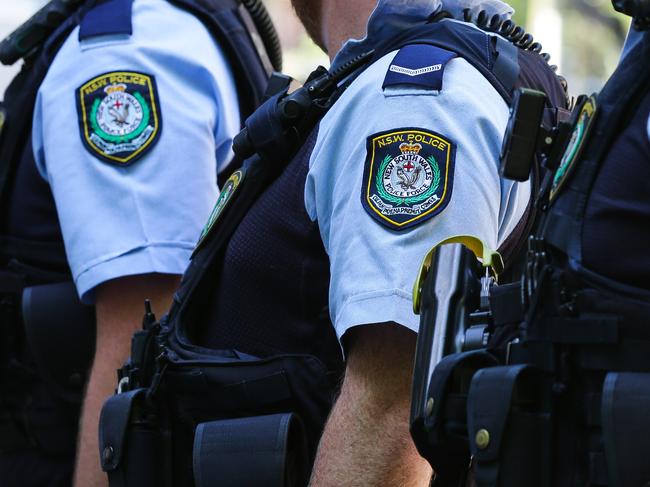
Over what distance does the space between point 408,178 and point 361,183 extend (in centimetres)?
7

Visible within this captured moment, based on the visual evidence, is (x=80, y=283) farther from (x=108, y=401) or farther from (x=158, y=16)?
(x=158, y=16)

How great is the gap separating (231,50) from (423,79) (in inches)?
32.9

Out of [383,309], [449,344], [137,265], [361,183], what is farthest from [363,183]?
[137,265]

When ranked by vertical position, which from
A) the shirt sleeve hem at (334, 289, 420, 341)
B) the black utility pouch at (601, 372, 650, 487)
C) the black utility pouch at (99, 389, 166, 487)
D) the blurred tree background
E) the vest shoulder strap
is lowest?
the black utility pouch at (99, 389, 166, 487)

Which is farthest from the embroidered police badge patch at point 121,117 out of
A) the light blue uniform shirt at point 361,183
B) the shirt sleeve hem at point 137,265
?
the light blue uniform shirt at point 361,183

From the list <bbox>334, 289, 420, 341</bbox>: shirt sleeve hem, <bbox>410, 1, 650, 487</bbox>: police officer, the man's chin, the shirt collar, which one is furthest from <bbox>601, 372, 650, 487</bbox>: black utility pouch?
the man's chin

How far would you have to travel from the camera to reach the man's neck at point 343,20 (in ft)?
6.84

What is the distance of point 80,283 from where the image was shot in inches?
91.7

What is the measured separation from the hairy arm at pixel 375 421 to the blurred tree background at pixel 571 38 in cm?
739

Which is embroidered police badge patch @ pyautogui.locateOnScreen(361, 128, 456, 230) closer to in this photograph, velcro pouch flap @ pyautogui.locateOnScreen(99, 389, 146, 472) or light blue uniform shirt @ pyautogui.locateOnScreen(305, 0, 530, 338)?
light blue uniform shirt @ pyautogui.locateOnScreen(305, 0, 530, 338)

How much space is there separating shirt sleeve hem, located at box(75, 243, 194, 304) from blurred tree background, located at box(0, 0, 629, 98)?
6.76m

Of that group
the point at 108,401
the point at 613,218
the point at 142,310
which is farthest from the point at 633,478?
the point at 142,310

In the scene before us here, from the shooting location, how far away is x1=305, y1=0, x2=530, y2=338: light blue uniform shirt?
5.52 ft

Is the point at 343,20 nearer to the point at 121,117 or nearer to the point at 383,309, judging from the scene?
the point at 121,117
